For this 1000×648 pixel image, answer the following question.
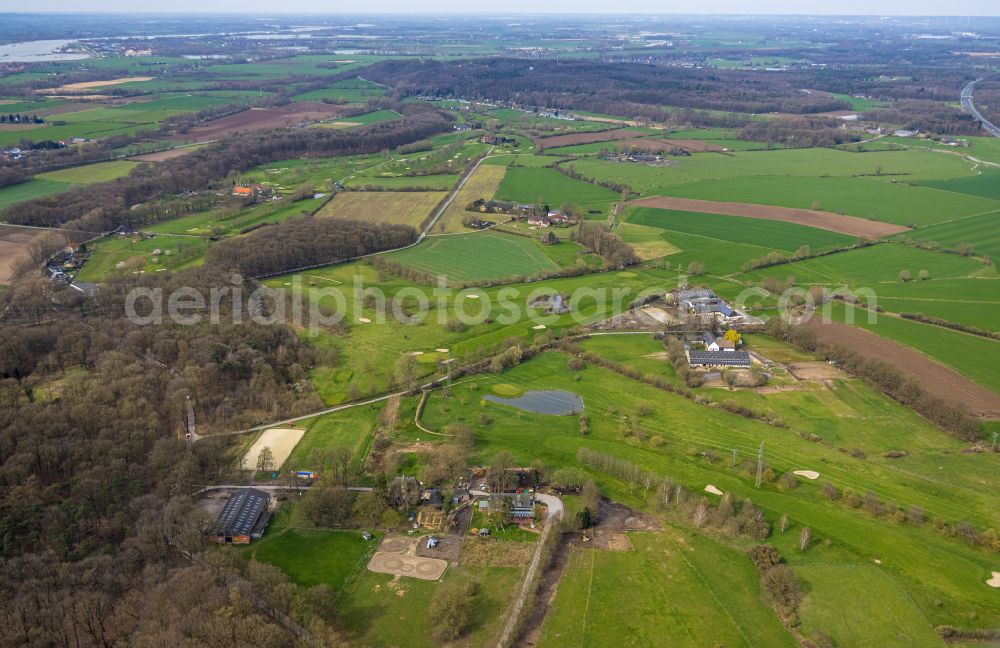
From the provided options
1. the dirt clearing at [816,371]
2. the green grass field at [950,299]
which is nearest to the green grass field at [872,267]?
the green grass field at [950,299]

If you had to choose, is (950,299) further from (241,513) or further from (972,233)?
(241,513)

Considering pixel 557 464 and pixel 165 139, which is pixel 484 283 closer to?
pixel 557 464

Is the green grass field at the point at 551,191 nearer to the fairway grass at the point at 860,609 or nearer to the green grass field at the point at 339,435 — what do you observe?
the green grass field at the point at 339,435

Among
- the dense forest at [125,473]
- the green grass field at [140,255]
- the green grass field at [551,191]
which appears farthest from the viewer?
the green grass field at [551,191]

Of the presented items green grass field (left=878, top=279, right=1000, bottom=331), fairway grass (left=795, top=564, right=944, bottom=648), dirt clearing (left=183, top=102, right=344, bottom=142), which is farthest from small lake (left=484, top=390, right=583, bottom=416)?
dirt clearing (left=183, top=102, right=344, bottom=142)

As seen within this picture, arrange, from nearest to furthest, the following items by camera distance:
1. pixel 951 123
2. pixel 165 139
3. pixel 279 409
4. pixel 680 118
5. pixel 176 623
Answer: pixel 176 623
pixel 279 409
pixel 165 139
pixel 951 123
pixel 680 118

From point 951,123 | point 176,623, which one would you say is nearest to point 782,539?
point 176,623

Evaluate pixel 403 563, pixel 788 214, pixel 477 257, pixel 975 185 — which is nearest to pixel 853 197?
pixel 788 214
